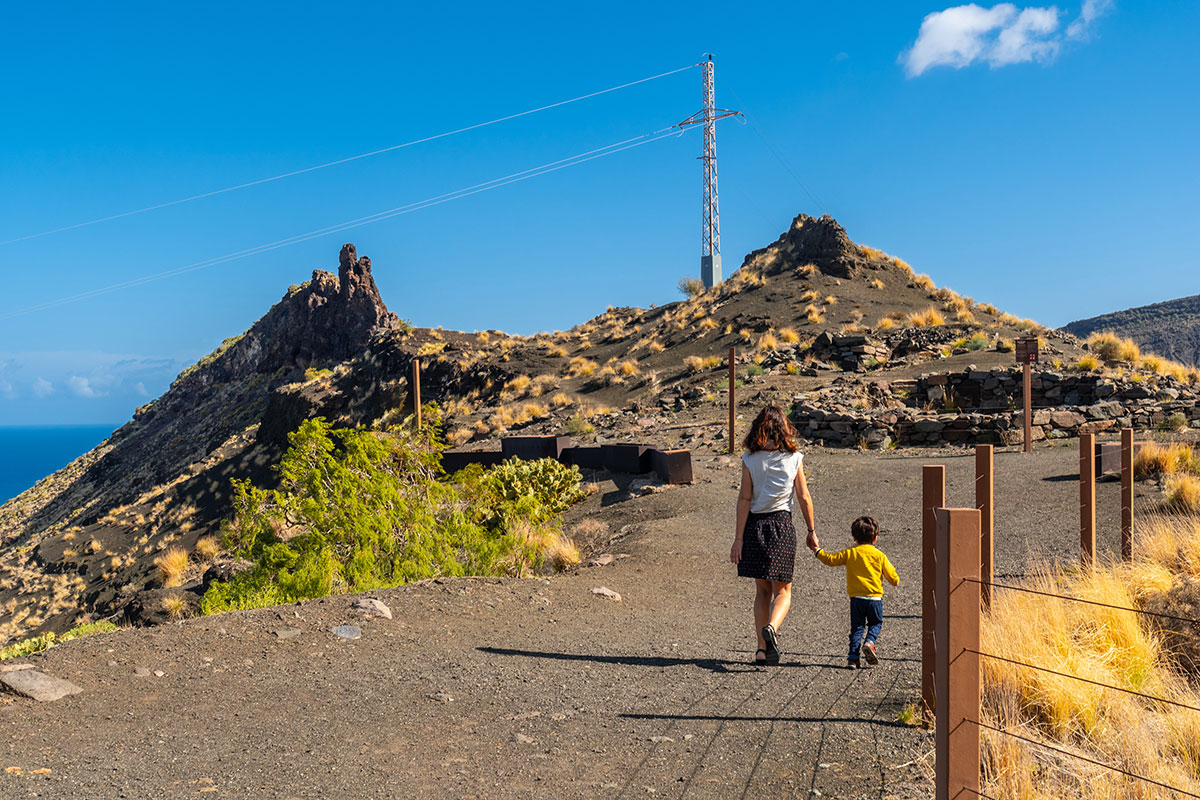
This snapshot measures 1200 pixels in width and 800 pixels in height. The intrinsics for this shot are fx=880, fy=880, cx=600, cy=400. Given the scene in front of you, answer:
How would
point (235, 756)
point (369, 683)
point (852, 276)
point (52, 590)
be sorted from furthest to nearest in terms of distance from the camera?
point (852, 276) < point (52, 590) < point (369, 683) < point (235, 756)

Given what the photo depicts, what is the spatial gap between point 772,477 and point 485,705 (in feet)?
8.29

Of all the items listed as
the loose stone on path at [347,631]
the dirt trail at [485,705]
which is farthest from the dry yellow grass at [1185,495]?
the loose stone on path at [347,631]

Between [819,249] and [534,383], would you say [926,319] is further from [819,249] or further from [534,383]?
[534,383]

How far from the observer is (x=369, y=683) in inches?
244

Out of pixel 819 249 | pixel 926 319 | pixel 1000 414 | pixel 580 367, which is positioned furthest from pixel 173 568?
pixel 819 249

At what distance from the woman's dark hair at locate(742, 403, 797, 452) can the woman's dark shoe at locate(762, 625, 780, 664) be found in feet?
4.24

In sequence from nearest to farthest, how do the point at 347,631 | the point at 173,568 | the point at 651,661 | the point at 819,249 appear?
1. the point at 651,661
2. the point at 347,631
3. the point at 173,568
4. the point at 819,249

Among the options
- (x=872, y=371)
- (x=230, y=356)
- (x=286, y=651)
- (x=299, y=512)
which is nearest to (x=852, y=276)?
(x=872, y=371)

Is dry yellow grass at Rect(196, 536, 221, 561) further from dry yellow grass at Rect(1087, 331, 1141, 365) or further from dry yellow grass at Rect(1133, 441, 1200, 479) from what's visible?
dry yellow grass at Rect(1087, 331, 1141, 365)

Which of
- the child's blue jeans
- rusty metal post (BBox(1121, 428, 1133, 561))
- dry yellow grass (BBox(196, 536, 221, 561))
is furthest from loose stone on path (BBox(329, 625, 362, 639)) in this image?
dry yellow grass (BBox(196, 536, 221, 561))

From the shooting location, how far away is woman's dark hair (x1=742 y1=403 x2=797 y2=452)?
636 cm

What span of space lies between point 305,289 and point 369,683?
68818mm

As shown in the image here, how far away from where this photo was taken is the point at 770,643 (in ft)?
20.8

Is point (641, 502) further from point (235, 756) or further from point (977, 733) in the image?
point (977, 733)
